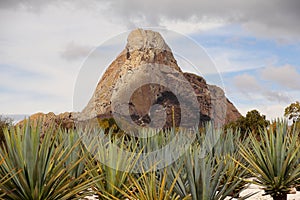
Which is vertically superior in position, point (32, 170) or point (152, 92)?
point (152, 92)

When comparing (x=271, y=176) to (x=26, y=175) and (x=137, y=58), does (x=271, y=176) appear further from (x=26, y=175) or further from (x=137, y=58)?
(x=137, y=58)

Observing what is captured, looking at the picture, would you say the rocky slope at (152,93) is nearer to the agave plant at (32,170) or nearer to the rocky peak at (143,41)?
the rocky peak at (143,41)

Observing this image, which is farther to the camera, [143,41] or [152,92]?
[143,41]

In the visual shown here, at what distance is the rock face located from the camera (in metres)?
50.8

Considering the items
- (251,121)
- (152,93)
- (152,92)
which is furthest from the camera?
(152,92)

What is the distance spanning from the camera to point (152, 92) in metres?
56.2

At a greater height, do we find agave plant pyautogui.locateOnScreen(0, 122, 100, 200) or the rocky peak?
the rocky peak

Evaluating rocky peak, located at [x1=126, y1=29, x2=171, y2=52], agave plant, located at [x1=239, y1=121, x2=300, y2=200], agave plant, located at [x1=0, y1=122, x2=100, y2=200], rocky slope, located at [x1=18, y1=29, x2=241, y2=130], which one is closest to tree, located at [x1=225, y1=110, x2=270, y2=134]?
rocky slope, located at [x1=18, y1=29, x2=241, y2=130]

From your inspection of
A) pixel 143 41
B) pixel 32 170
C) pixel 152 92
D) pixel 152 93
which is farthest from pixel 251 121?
pixel 143 41

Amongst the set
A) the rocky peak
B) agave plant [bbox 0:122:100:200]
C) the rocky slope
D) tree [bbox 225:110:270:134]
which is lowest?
agave plant [bbox 0:122:100:200]

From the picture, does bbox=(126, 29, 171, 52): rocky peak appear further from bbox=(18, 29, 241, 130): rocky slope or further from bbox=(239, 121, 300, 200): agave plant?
bbox=(239, 121, 300, 200): agave plant

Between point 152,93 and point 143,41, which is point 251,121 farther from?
point 143,41

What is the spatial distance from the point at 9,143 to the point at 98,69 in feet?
38.1

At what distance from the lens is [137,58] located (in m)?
61.1
